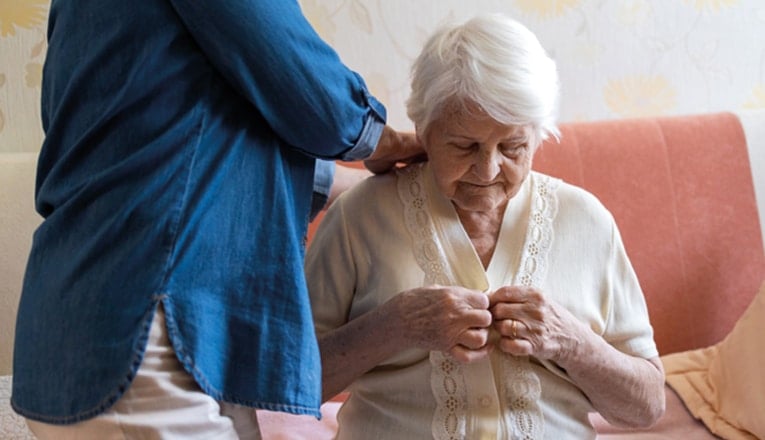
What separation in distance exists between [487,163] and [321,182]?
0.93 ft

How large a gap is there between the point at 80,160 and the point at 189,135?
0.15m

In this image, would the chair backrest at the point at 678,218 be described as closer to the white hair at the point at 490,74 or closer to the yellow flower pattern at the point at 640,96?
the yellow flower pattern at the point at 640,96

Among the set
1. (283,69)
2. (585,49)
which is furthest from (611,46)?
(283,69)

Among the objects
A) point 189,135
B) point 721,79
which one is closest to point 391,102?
point 721,79

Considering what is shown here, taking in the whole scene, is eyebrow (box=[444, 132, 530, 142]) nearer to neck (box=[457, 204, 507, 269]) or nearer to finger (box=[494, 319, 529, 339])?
neck (box=[457, 204, 507, 269])

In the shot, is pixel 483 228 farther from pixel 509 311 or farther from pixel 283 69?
pixel 283 69

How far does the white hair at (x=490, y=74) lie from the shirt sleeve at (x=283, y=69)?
25 centimetres

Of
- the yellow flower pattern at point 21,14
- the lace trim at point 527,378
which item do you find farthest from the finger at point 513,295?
the yellow flower pattern at point 21,14

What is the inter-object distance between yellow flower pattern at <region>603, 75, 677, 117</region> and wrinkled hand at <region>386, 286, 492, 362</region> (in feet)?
4.49

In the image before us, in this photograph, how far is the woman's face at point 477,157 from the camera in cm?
146

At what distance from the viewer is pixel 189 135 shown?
112 centimetres

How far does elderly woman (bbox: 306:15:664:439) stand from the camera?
1418 mm

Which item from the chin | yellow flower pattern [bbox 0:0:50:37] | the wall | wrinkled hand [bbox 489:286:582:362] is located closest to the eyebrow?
the chin

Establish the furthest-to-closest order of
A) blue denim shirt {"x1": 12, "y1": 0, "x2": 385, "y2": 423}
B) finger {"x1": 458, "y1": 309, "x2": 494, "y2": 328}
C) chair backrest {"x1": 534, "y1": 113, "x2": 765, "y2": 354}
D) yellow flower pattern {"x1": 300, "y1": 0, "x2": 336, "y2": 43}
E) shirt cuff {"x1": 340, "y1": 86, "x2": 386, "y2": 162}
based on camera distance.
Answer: yellow flower pattern {"x1": 300, "y1": 0, "x2": 336, "y2": 43}, chair backrest {"x1": 534, "y1": 113, "x2": 765, "y2": 354}, finger {"x1": 458, "y1": 309, "x2": 494, "y2": 328}, shirt cuff {"x1": 340, "y1": 86, "x2": 386, "y2": 162}, blue denim shirt {"x1": 12, "y1": 0, "x2": 385, "y2": 423}
